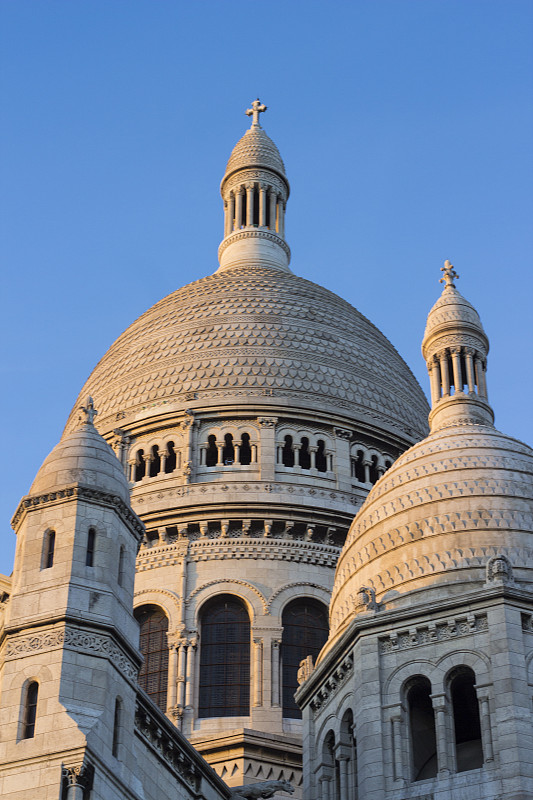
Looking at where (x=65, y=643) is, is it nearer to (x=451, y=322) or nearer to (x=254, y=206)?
(x=451, y=322)

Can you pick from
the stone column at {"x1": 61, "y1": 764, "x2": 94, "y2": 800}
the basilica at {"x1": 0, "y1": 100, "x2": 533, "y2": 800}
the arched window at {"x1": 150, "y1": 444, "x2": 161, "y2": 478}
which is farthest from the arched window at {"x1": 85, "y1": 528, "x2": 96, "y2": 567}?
the arched window at {"x1": 150, "y1": 444, "x2": 161, "y2": 478}

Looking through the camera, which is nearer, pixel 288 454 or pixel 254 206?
pixel 288 454

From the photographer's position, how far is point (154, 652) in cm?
4319

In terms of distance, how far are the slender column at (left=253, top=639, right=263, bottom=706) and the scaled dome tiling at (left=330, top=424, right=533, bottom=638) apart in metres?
5.83

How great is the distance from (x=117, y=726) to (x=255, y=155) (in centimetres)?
3581

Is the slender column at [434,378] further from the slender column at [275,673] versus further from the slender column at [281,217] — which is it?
the slender column at [281,217]

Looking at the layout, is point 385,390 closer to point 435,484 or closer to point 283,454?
point 283,454

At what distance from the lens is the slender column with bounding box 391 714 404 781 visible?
3025 cm

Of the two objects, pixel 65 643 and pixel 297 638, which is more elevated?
pixel 297 638

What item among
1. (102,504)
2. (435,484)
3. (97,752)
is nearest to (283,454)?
(435,484)

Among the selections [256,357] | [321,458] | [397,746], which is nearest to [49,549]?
[397,746]

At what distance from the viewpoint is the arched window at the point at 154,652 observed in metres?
42.4

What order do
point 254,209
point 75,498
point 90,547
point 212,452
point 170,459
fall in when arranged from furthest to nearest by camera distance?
point 254,209, point 170,459, point 212,452, point 75,498, point 90,547

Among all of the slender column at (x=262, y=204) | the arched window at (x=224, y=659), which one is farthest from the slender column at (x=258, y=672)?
the slender column at (x=262, y=204)
